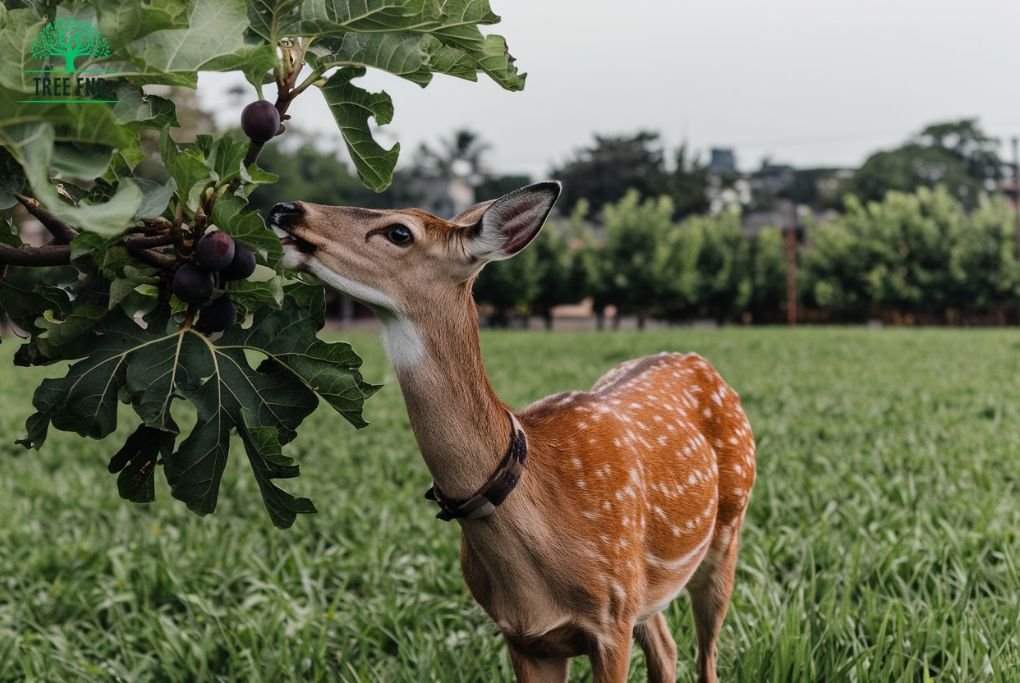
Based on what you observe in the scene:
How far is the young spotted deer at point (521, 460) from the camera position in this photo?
176 cm

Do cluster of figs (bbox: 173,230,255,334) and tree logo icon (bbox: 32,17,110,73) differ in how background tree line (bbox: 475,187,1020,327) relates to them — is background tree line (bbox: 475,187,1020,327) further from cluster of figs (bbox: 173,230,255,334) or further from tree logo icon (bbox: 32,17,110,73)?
tree logo icon (bbox: 32,17,110,73)

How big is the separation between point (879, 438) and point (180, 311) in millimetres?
5715

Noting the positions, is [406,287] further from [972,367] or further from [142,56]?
[972,367]

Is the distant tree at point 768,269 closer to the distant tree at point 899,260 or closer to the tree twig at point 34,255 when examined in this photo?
the distant tree at point 899,260

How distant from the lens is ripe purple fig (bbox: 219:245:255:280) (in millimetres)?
1531

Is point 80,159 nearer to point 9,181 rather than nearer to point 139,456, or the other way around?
point 9,181

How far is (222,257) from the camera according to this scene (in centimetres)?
148

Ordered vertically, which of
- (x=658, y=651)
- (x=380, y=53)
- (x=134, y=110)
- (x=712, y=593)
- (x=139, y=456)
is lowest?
(x=658, y=651)

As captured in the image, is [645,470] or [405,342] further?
[645,470]

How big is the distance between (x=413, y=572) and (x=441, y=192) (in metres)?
51.9

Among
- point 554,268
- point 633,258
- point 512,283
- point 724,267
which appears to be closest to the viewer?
point 512,283

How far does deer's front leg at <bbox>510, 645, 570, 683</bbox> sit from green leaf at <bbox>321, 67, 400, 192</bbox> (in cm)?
103

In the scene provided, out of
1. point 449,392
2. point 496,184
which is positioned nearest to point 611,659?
point 449,392

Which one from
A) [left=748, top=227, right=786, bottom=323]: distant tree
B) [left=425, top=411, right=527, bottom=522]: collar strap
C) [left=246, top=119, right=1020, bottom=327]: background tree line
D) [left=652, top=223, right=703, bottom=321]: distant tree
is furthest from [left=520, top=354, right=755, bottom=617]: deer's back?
[left=748, top=227, right=786, bottom=323]: distant tree
